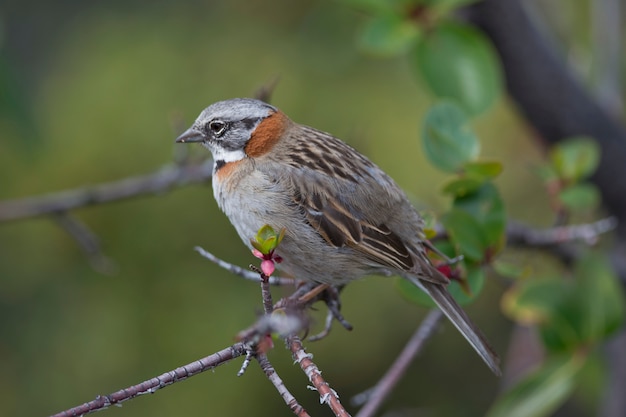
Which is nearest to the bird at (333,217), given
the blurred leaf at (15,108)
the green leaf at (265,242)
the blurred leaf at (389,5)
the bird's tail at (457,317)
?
the bird's tail at (457,317)

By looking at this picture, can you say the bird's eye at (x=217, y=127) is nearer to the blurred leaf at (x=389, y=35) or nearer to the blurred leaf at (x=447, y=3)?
the blurred leaf at (x=389, y=35)

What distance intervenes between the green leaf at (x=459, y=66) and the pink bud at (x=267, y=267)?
5.33 ft

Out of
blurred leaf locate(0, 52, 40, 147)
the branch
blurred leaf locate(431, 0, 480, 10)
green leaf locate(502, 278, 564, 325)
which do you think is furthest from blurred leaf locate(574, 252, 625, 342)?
blurred leaf locate(0, 52, 40, 147)

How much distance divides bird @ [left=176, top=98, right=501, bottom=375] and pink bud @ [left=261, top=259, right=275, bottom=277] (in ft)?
3.22

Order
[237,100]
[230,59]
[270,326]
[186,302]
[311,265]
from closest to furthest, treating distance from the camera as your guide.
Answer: [270,326]
[311,265]
[237,100]
[186,302]
[230,59]

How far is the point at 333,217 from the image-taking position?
10.6 ft

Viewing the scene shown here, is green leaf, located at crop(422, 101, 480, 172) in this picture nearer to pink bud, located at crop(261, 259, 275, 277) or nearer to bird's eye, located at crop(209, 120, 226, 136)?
bird's eye, located at crop(209, 120, 226, 136)

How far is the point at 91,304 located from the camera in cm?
461

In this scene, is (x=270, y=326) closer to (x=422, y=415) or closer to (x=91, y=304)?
(x=91, y=304)

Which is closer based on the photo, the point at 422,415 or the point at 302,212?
the point at 302,212

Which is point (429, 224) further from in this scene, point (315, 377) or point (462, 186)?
point (315, 377)

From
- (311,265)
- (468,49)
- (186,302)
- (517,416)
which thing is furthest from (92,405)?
(186,302)

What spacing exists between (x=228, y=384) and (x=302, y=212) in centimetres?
164

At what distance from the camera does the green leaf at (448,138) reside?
3291 millimetres
